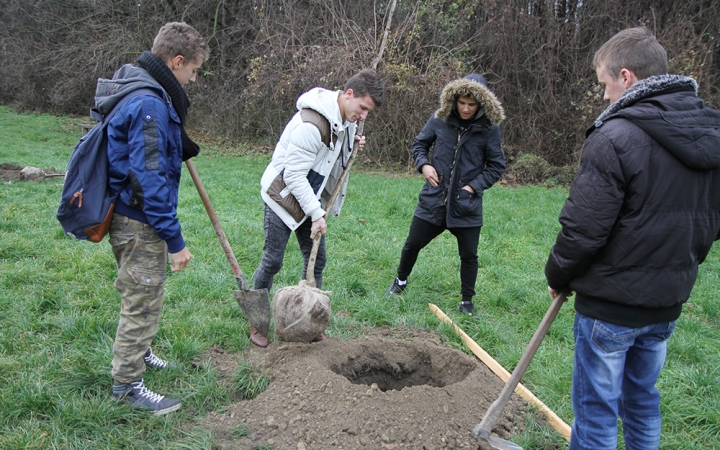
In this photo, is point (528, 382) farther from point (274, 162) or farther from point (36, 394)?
point (36, 394)

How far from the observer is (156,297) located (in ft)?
9.89

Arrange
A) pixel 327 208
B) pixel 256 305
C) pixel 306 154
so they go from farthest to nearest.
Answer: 1. pixel 327 208
2. pixel 256 305
3. pixel 306 154

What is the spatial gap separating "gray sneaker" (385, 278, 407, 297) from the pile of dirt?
7.36 m

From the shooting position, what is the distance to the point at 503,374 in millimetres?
3711

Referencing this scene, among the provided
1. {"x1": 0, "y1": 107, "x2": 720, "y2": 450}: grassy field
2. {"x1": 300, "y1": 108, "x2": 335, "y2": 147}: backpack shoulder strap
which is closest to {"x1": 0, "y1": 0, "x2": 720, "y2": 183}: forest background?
{"x1": 0, "y1": 107, "x2": 720, "y2": 450}: grassy field

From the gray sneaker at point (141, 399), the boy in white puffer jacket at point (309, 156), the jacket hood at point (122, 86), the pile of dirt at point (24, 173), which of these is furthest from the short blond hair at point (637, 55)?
the pile of dirt at point (24, 173)

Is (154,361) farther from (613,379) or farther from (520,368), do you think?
(613,379)

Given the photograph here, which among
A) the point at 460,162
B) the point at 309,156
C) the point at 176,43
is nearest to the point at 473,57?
the point at 460,162

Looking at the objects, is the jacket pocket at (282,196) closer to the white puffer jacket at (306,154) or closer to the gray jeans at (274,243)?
the white puffer jacket at (306,154)

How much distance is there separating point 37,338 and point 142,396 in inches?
50.4

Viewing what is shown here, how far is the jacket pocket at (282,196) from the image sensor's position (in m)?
3.75

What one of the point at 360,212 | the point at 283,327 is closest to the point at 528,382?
the point at 283,327

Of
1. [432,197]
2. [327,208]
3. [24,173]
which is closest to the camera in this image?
[327,208]

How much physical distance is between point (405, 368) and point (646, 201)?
2.20 meters
